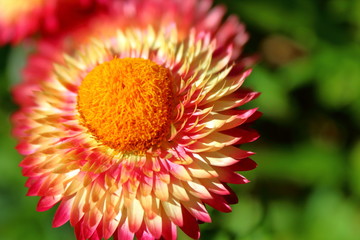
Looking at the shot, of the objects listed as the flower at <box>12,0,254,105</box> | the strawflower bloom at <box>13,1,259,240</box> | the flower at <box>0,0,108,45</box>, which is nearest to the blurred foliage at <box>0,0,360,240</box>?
the flower at <box>0,0,108,45</box>

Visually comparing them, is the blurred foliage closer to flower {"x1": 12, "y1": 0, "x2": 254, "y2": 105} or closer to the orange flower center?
flower {"x1": 12, "y1": 0, "x2": 254, "y2": 105}

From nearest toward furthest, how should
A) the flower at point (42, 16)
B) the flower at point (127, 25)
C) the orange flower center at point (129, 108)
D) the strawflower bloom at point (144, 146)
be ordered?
the strawflower bloom at point (144, 146) < the orange flower center at point (129, 108) < the flower at point (127, 25) < the flower at point (42, 16)

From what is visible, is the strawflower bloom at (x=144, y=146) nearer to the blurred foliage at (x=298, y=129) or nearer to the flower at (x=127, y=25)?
the flower at (x=127, y=25)

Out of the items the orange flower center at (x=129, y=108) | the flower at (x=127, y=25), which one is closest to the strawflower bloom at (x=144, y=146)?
the orange flower center at (x=129, y=108)

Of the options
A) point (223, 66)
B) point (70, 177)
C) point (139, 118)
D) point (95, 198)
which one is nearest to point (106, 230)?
point (95, 198)

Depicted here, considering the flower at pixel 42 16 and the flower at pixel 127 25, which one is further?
the flower at pixel 42 16
